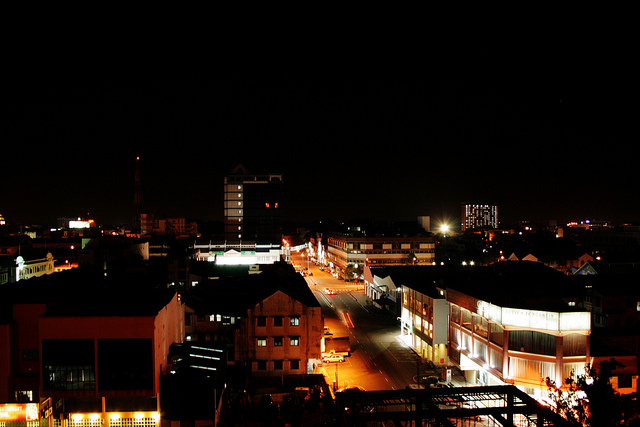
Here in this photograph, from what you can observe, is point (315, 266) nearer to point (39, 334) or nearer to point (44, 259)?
point (44, 259)

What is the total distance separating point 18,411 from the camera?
40.8 feet

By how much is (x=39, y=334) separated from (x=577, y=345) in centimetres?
1633

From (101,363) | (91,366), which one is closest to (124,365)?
(101,363)

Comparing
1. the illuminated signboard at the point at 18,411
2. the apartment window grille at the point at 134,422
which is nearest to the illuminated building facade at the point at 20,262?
the illuminated signboard at the point at 18,411

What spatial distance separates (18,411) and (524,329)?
15.6 meters

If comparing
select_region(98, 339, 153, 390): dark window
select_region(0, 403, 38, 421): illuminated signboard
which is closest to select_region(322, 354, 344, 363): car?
select_region(98, 339, 153, 390): dark window

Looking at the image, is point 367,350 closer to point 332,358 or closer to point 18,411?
point 332,358

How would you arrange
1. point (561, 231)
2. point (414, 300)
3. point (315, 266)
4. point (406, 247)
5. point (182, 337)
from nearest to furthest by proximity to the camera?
point (182, 337)
point (414, 300)
point (406, 247)
point (315, 266)
point (561, 231)

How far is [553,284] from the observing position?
25.1m

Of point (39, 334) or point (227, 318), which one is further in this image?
point (227, 318)

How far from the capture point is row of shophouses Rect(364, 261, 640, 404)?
1328cm

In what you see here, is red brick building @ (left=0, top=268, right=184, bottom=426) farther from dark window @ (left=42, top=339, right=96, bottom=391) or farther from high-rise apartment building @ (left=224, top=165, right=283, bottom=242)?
high-rise apartment building @ (left=224, top=165, right=283, bottom=242)

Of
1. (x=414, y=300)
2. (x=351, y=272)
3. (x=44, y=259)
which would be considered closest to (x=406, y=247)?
(x=351, y=272)

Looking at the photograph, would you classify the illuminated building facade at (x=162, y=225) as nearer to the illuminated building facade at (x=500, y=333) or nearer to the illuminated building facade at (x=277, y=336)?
the illuminated building facade at (x=277, y=336)
